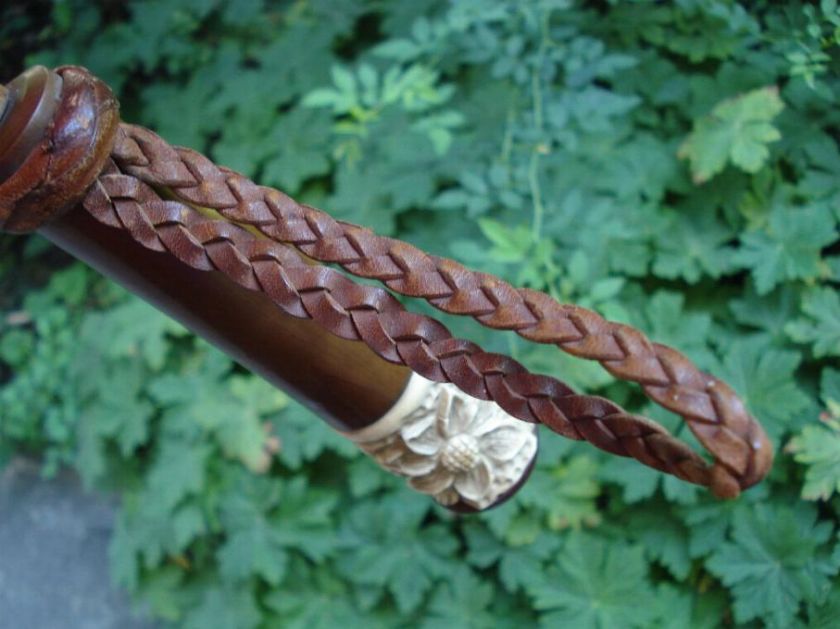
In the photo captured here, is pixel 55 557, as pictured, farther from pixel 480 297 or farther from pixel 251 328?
pixel 480 297

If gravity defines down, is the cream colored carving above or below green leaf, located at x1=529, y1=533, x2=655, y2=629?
above

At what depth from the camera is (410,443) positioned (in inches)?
30.4

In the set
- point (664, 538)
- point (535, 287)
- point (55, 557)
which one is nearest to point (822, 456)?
point (664, 538)

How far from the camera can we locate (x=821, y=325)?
3.51 feet

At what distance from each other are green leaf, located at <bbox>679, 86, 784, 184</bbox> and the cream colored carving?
22.0 inches

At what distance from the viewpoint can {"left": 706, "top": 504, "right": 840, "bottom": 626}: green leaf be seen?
98 cm

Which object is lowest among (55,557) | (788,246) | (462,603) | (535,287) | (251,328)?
(55,557)

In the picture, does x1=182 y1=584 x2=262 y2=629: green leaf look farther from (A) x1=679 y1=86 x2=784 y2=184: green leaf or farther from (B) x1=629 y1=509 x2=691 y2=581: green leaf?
(A) x1=679 y1=86 x2=784 y2=184: green leaf

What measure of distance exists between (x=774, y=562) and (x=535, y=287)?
1.45ft

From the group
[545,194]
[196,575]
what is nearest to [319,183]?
[545,194]

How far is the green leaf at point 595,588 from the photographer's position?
1.13 metres

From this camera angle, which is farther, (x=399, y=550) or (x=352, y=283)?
(x=399, y=550)

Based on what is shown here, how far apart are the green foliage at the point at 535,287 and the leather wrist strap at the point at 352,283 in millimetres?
512

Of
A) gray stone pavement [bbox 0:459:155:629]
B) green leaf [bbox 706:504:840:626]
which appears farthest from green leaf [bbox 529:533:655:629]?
gray stone pavement [bbox 0:459:155:629]
